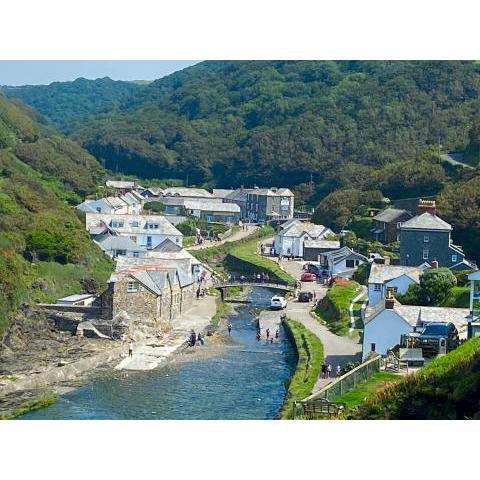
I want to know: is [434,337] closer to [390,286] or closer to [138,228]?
[390,286]

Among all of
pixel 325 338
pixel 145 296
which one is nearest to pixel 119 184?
pixel 145 296

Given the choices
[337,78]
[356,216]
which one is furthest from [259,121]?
[356,216]

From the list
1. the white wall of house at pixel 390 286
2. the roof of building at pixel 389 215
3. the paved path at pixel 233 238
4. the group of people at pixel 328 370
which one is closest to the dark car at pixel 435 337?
the group of people at pixel 328 370

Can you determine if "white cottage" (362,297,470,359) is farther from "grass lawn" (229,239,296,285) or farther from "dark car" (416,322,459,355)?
"grass lawn" (229,239,296,285)

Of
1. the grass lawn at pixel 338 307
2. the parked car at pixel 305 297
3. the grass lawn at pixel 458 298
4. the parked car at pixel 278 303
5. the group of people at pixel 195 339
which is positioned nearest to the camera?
the grass lawn at pixel 458 298

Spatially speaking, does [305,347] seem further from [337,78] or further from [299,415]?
[337,78]

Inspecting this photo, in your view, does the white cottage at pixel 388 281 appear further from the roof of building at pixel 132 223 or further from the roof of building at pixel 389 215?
the roof of building at pixel 132 223
